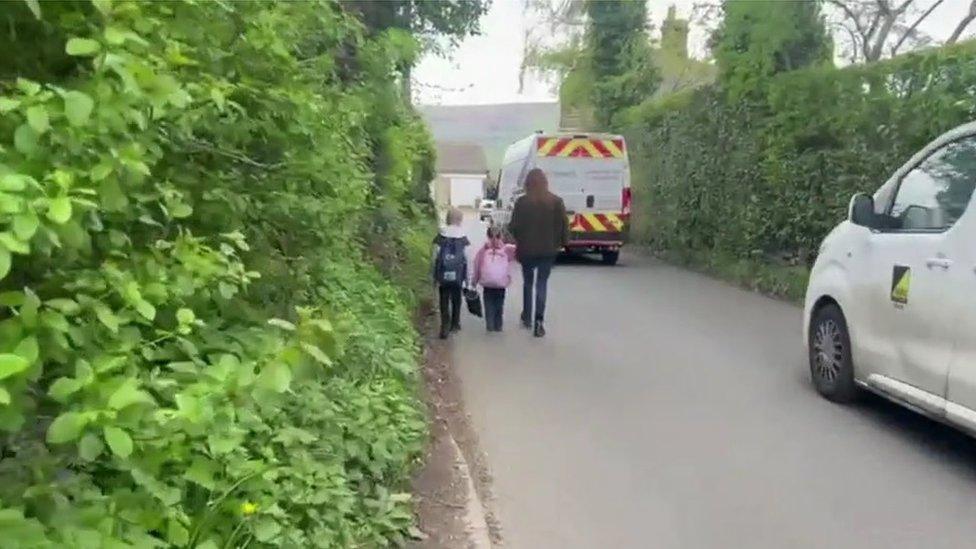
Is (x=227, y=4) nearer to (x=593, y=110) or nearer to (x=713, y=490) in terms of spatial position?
(x=713, y=490)

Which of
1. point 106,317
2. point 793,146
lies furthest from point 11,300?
point 793,146

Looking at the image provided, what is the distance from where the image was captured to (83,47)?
8.25 ft

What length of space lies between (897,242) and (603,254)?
15.6 metres

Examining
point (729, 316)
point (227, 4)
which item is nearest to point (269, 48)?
point (227, 4)

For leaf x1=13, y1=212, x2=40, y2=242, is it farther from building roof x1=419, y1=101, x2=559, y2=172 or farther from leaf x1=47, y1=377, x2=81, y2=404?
building roof x1=419, y1=101, x2=559, y2=172

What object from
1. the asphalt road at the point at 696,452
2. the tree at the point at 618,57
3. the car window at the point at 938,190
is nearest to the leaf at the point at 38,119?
the asphalt road at the point at 696,452

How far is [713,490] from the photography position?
223 inches

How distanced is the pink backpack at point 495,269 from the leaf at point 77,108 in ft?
27.8

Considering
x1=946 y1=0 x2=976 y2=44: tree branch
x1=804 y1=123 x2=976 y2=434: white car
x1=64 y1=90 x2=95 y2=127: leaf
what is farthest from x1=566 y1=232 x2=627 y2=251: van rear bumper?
x1=64 y1=90 x2=95 y2=127: leaf

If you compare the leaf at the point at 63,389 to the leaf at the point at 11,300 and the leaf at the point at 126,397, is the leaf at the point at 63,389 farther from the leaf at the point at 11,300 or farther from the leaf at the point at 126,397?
the leaf at the point at 11,300

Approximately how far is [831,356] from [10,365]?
639cm

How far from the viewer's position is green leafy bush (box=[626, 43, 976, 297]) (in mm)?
11812

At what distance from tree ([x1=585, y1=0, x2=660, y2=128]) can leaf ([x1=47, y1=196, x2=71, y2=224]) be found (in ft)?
97.2

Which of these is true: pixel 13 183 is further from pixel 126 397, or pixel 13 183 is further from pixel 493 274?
pixel 493 274
